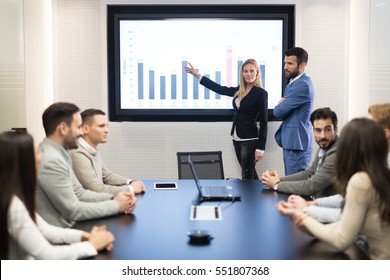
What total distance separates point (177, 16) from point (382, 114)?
3.84 m

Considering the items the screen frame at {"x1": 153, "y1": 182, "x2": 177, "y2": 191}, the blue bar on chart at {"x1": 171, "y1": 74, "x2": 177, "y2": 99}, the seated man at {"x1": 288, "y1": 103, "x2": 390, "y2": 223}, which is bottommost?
the screen frame at {"x1": 153, "y1": 182, "x2": 177, "y2": 191}

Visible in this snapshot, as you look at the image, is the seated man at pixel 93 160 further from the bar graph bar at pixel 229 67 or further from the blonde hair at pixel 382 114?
the bar graph bar at pixel 229 67

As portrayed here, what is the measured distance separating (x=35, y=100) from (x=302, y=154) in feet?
9.39

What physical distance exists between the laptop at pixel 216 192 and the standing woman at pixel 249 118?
6.37ft

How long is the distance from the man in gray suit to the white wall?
334 centimetres

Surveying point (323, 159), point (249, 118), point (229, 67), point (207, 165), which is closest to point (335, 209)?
point (323, 159)

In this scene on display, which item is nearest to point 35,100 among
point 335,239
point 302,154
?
point 302,154

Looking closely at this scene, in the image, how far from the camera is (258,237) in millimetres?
2455

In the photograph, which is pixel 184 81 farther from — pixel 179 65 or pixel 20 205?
pixel 20 205

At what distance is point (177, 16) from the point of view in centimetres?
616

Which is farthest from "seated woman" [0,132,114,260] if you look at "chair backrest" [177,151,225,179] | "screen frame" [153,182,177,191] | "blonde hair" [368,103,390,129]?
"chair backrest" [177,151,225,179]

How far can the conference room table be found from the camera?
2186 mm

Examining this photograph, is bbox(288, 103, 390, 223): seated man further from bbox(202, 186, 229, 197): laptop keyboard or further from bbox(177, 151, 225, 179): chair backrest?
bbox(177, 151, 225, 179): chair backrest

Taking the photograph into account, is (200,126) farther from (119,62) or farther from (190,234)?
(190,234)
